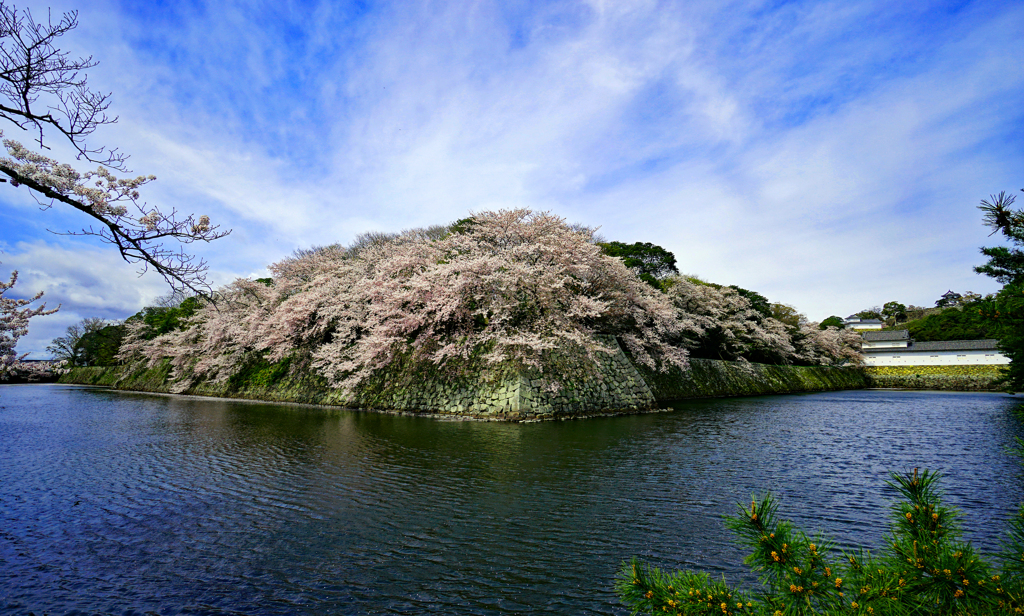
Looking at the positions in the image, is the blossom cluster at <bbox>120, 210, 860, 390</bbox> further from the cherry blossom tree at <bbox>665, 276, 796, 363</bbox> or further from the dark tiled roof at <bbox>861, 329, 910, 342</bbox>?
the dark tiled roof at <bbox>861, 329, 910, 342</bbox>

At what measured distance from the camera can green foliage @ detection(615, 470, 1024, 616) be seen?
6.70ft

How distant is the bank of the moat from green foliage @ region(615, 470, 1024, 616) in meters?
15.8

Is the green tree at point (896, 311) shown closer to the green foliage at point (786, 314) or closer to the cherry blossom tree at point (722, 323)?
the green foliage at point (786, 314)

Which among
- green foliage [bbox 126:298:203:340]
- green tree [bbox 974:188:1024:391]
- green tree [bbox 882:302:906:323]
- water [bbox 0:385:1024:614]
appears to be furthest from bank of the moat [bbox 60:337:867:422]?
green tree [bbox 882:302:906:323]

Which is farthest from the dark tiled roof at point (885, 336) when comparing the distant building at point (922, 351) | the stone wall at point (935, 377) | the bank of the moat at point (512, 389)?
the bank of the moat at point (512, 389)

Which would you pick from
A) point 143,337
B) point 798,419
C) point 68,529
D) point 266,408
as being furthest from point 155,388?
point 798,419

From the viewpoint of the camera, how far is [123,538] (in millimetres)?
6359

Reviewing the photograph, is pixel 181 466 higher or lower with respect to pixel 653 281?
lower

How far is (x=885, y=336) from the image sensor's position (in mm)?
53031

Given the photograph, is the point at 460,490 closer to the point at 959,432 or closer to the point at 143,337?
the point at 959,432

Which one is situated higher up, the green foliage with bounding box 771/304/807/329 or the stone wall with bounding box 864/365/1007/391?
the green foliage with bounding box 771/304/807/329

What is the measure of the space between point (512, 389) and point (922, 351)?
54.0 metres

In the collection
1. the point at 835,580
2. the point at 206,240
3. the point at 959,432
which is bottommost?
the point at 959,432

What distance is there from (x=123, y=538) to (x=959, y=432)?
21.9 meters
